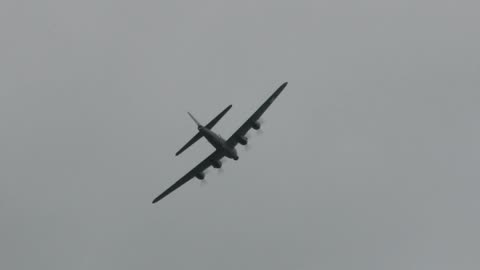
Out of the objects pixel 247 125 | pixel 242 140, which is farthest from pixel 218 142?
pixel 247 125

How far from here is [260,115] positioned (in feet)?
299

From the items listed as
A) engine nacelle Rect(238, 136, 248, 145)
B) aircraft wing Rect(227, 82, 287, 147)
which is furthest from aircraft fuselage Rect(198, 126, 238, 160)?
engine nacelle Rect(238, 136, 248, 145)

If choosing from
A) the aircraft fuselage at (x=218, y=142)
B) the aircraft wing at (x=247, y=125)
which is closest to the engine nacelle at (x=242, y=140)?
the aircraft wing at (x=247, y=125)

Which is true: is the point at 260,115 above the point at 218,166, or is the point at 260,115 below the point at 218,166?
above

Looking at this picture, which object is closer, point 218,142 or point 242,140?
point 218,142

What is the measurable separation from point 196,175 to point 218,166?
4100 millimetres

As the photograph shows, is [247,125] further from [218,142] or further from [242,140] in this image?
[218,142]

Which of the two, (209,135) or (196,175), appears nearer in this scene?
(209,135)

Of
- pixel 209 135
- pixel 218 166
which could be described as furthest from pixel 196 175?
pixel 209 135

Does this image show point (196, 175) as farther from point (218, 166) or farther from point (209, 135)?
point (209, 135)

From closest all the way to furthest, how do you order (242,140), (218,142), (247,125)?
(218,142) < (247,125) < (242,140)

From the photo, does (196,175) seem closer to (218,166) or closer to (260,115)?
(218,166)

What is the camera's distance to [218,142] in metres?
89.4

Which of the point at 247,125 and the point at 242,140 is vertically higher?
the point at 247,125
